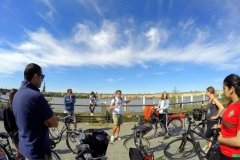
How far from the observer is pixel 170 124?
8094 millimetres

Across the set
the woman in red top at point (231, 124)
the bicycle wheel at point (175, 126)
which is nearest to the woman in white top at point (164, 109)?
the bicycle wheel at point (175, 126)

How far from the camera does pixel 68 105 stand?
7.80 metres

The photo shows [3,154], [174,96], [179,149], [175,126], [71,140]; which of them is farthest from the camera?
[174,96]

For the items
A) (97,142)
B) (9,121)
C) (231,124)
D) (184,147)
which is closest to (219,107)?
(184,147)

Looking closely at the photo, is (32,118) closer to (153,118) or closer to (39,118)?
(39,118)

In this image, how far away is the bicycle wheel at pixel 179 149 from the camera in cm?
450

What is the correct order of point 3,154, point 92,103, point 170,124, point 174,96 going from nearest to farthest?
1. point 3,154
2. point 170,124
3. point 92,103
4. point 174,96

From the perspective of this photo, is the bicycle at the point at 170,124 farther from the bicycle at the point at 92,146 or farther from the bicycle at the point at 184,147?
the bicycle at the point at 92,146

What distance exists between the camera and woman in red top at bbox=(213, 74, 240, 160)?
1.97m

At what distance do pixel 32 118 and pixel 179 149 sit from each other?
13.1 ft

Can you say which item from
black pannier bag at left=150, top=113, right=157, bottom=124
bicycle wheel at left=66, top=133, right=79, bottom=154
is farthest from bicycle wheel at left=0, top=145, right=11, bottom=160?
black pannier bag at left=150, top=113, right=157, bottom=124

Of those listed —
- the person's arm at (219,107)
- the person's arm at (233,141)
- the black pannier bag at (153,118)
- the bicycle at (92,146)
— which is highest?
the person's arm at (219,107)

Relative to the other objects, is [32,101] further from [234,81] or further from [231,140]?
[234,81]

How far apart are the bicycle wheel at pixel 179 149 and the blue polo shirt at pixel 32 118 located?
3.61 meters
